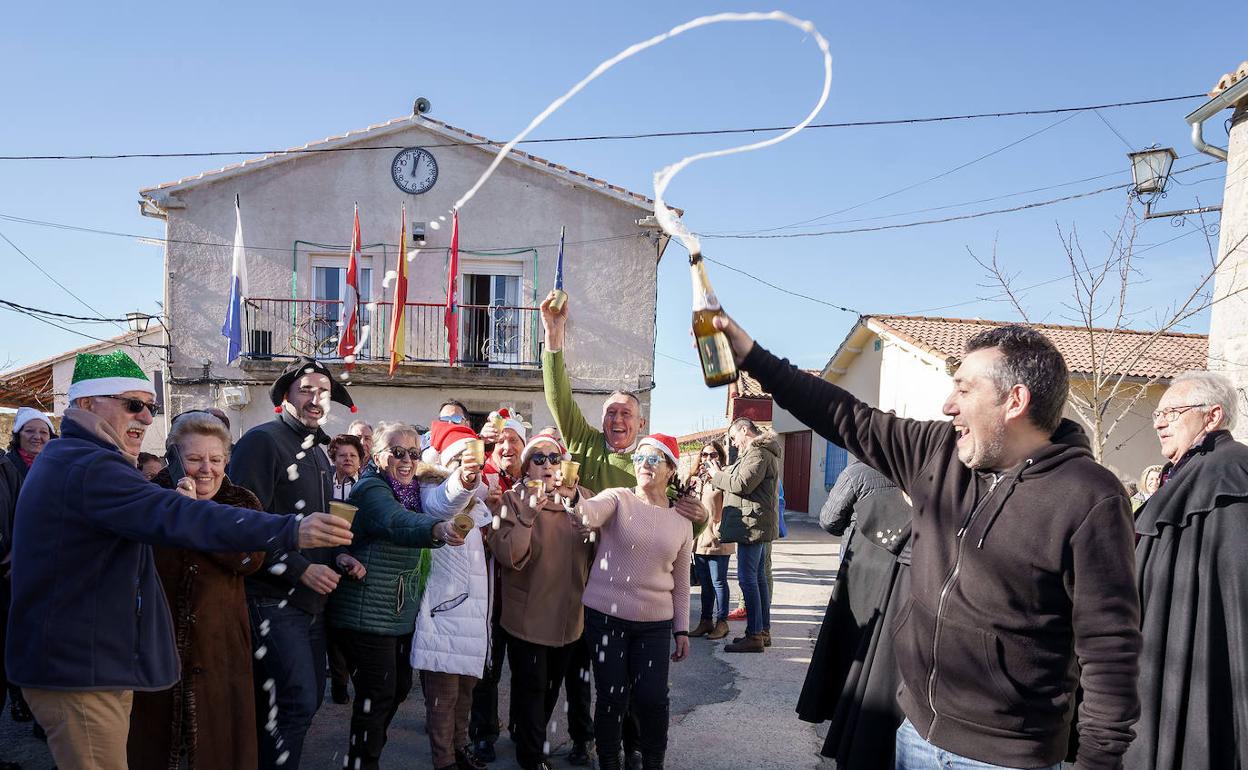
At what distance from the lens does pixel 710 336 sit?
2.33m

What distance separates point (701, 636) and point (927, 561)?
5.41m

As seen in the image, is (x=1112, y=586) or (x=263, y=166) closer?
(x=1112, y=586)

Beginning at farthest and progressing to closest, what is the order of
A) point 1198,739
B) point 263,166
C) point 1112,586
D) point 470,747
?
point 263,166
point 470,747
point 1198,739
point 1112,586

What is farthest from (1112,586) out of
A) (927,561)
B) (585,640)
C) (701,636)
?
(701,636)

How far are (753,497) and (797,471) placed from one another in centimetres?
1705

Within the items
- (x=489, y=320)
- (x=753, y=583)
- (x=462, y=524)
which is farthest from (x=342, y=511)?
(x=489, y=320)

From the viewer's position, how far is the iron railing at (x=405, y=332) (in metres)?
16.0

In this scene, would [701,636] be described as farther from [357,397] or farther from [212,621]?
[357,397]

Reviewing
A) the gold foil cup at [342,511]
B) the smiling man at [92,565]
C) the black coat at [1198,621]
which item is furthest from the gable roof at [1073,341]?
the smiling man at [92,565]

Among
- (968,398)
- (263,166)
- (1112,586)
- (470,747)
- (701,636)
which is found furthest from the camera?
(263,166)

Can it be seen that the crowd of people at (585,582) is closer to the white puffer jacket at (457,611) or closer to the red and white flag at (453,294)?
the white puffer jacket at (457,611)

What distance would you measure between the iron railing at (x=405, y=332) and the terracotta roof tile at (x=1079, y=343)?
8387 mm

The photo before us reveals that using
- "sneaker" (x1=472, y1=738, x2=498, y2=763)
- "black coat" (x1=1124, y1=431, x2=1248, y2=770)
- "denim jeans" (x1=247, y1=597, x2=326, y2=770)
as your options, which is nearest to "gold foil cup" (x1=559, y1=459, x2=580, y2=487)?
"denim jeans" (x1=247, y1=597, x2=326, y2=770)

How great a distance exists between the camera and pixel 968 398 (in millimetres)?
2115
